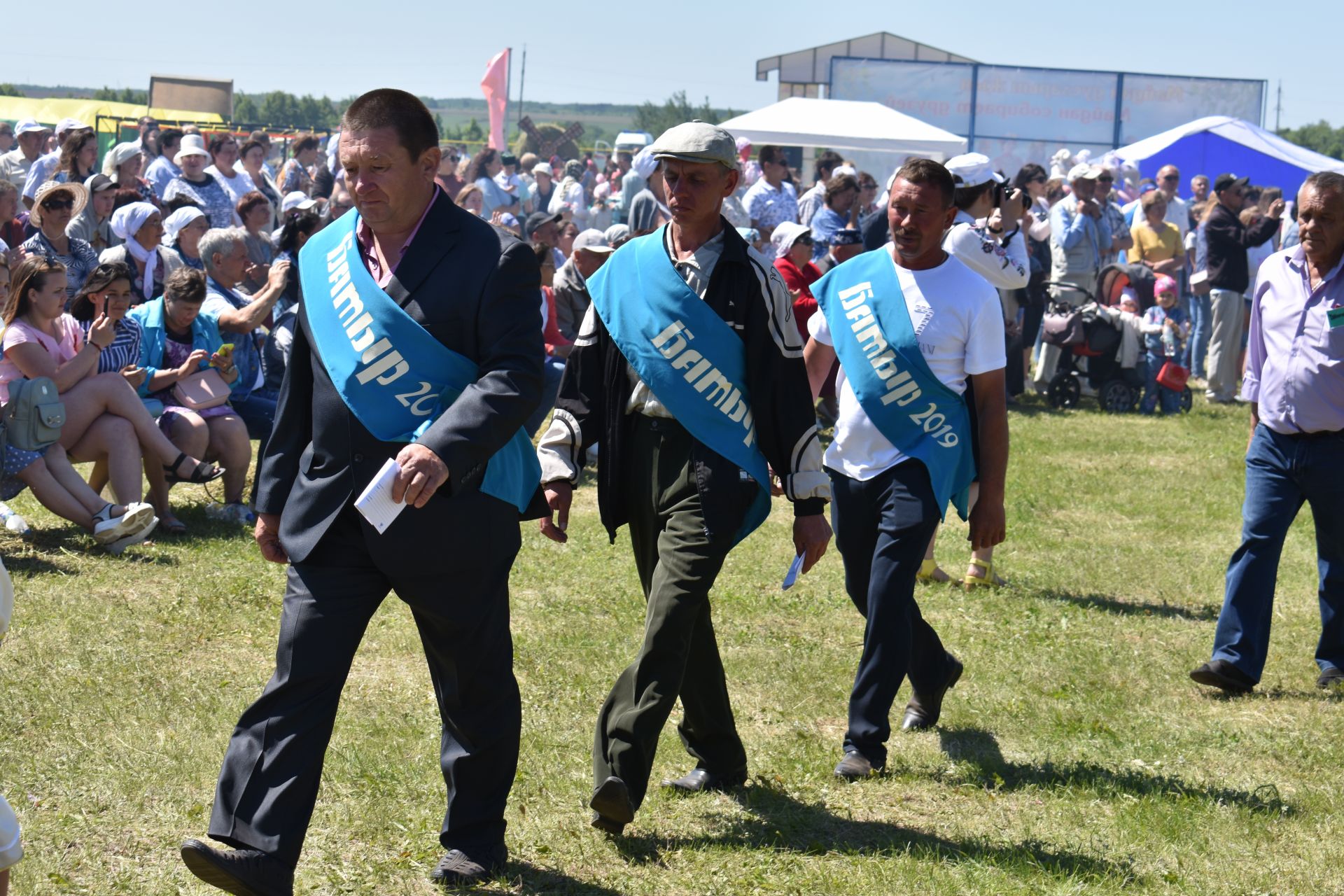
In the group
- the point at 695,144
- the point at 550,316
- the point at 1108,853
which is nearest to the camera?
the point at 695,144

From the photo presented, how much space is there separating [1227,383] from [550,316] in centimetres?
810

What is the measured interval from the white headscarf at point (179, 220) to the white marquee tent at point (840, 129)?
1023cm

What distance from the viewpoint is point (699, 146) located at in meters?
4.24

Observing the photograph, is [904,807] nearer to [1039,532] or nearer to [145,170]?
[1039,532]

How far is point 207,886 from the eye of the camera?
4.07 m

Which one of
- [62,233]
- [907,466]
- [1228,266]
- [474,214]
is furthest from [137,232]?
[1228,266]

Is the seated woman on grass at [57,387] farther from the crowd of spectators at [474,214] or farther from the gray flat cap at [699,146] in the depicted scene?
the gray flat cap at [699,146]

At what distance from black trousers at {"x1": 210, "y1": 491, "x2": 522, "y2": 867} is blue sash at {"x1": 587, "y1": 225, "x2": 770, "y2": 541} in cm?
67

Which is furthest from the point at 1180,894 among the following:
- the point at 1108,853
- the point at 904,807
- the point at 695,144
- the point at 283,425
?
the point at 283,425

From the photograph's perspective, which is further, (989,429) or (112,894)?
(989,429)

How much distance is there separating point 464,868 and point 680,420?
4.59 ft

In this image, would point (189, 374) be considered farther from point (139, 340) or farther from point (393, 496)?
point (393, 496)

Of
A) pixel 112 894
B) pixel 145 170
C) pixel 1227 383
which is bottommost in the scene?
pixel 112 894

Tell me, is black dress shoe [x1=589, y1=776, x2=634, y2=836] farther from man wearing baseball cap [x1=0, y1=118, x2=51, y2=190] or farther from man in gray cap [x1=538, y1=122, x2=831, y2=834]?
man wearing baseball cap [x1=0, y1=118, x2=51, y2=190]
